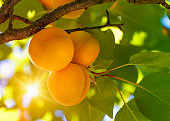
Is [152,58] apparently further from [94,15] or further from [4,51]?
[4,51]

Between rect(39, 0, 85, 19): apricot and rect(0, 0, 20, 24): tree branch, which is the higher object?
rect(0, 0, 20, 24): tree branch

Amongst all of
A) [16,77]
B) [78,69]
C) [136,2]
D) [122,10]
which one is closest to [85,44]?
[78,69]

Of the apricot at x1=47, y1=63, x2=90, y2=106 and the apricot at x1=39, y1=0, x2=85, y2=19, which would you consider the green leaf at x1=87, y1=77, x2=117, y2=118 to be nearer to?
the apricot at x1=47, y1=63, x2=90, y2=106

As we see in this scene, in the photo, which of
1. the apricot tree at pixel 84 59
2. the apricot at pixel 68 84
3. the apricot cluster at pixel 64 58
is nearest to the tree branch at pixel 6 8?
the apricot tree at pixel 84 59

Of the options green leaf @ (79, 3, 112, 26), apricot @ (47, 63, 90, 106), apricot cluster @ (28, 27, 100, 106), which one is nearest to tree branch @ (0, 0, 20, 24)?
apricot cluster @ (28, 27, 100, 106)

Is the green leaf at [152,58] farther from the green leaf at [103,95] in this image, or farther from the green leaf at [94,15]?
the green leaf at [94,15]

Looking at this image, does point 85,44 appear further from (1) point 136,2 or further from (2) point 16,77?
(2) point 16,77
